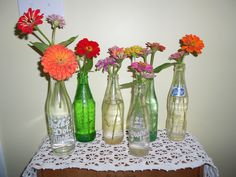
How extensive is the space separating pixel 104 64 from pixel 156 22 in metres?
0.34

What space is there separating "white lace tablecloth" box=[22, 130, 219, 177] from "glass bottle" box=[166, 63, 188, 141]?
0.17ft

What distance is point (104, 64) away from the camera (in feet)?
2.94

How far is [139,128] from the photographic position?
87 centimetres

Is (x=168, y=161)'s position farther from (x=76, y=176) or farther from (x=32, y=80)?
(x=32, y=80)

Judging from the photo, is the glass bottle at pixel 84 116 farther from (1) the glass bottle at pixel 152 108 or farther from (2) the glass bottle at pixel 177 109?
(2) the glass bottle at pixel 177 109

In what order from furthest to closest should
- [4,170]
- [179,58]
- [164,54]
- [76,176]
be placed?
1. [4,170]
2. [164,54]
3. [179,58]
4. [76,176]

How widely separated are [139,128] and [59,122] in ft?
1.04

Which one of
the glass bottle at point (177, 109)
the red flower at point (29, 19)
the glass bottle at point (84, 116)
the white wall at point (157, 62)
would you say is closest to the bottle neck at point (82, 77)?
the glass bottle at point (84, 116)

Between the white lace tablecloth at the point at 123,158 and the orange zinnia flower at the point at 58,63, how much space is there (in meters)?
0.34

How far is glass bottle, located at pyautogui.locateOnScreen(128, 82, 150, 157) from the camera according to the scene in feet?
2.83

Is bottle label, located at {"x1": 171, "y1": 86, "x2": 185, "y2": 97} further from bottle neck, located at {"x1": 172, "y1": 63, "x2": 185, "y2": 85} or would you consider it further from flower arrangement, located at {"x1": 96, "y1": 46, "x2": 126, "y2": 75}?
flower arrangement, located at {"x1": 96, "y1": 46, "x2": 126, "y2": 75}

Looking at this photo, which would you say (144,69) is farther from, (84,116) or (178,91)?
(84,116)

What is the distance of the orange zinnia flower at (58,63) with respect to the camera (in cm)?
71

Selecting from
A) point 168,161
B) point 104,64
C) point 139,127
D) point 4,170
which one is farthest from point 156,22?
point 4,170
